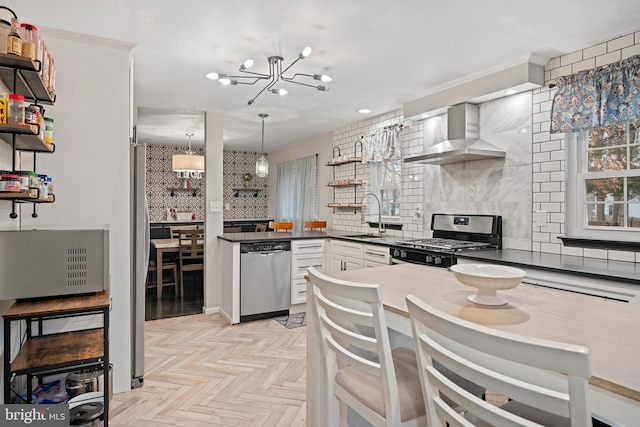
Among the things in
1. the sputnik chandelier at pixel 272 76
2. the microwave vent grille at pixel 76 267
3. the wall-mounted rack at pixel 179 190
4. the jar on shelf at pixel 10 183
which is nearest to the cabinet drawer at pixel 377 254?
the sputnik chandelier at pixel 272 76

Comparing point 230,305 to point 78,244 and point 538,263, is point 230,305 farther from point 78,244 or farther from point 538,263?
point 538,263

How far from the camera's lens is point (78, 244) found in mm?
1889

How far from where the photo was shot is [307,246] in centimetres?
440

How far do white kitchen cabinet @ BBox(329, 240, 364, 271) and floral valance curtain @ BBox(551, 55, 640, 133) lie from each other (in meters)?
2.05

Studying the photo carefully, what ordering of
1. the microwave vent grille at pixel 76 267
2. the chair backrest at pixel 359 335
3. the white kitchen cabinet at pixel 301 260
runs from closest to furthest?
the chair backrest at pixel 359 335, the microwave vent grille at pixel 76 267, the white kitchen cabinet at pixel 301 260

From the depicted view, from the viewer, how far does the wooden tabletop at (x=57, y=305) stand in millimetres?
1682

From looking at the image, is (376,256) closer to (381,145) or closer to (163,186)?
(381,145)

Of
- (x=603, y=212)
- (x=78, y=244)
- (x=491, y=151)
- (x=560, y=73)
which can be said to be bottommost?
(x=78, y=244)

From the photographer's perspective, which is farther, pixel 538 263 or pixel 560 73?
pixel 560 73

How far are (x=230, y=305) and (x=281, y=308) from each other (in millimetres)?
571

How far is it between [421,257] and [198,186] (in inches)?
233

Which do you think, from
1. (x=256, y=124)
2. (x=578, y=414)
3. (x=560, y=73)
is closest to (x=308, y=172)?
(x=256, y=124)

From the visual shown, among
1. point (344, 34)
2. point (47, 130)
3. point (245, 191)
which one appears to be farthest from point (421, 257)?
point (245, 191)

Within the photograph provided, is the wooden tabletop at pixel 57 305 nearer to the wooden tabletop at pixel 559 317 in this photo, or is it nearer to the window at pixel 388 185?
the wooden tabletop at pixel 559 317
